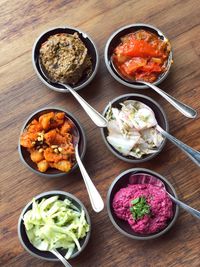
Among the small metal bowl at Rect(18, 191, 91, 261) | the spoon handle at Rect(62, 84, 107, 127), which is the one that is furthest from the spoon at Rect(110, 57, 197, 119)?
the small metal bowl at Rect(18, 191, 91, 261)

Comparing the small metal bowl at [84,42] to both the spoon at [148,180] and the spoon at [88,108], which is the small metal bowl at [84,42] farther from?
the spoon at [148,180]

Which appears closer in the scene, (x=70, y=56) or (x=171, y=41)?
(x=70, y=56)

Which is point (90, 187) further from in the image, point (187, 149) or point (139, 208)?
point (187, 149)

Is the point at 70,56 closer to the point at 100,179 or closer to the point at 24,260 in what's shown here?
the point at 100,179

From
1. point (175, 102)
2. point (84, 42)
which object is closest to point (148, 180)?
point (175, 102)

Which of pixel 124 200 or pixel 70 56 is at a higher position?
pixel 70 56

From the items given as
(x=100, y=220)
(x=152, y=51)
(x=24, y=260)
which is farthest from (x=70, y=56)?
(x=24, y=260)
